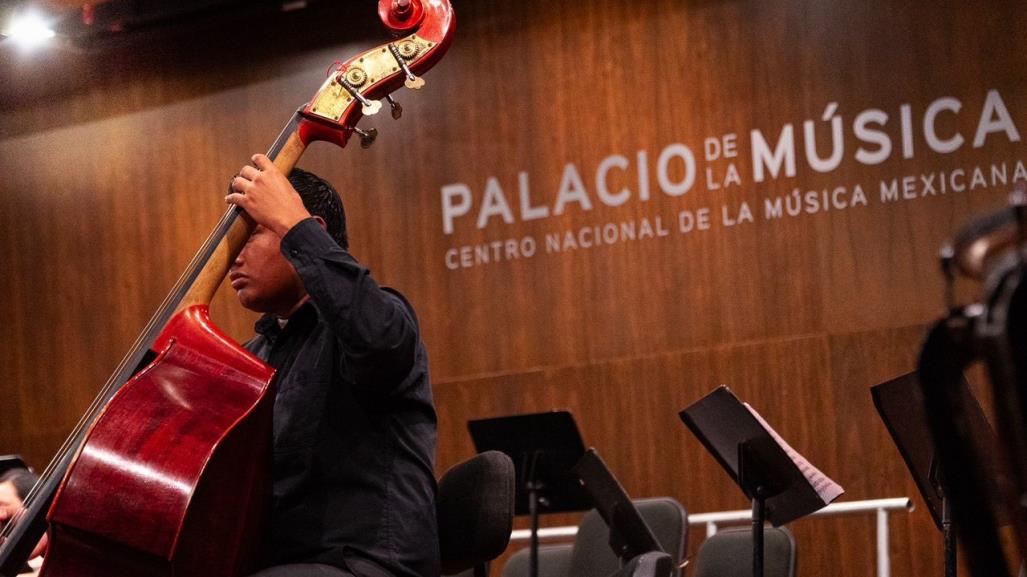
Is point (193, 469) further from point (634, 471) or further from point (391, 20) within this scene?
point (634, 471)

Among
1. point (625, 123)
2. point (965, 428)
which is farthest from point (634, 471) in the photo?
point (965, 428)

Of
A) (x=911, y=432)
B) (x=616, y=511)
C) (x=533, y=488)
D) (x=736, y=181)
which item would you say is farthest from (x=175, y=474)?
(x=736, y=181)

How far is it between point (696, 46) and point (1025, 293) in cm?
524

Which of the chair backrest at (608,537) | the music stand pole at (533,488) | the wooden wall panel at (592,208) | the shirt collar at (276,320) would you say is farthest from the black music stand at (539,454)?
the shirt collar at (276,320)

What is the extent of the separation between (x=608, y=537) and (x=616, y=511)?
0.68 metres

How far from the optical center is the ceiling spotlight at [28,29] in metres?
6.82

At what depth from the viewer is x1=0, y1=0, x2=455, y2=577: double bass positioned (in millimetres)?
1962

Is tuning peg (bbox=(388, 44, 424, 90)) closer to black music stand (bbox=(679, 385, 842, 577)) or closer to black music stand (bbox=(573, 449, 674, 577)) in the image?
black music stand (bbox=(679, 385, 842, 577))

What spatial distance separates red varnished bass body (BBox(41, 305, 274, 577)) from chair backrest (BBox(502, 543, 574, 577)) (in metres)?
3.17

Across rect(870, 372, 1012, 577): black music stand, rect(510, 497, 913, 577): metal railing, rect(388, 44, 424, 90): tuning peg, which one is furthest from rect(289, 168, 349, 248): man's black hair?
rect(510, 497, 913, 577): metal railing

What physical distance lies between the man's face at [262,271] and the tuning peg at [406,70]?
1.19 ft

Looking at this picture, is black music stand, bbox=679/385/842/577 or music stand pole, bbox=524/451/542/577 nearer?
black music stand, bbox=679/385/842/577

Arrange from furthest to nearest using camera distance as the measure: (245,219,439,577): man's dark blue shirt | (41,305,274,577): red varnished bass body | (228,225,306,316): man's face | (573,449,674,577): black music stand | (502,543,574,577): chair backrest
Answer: (502,543,574,577): chair backrest → (573,449,674,577): black music stand → (228,225,306,316): man's face → (245,219,439,577): man's dark blue shirt → (41,305,274,577): red varnished bass body

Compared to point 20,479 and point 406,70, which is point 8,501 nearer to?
point 20,479
